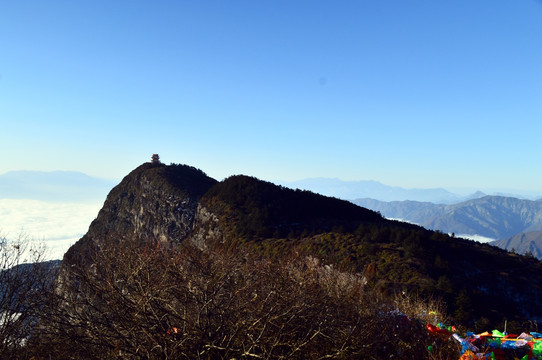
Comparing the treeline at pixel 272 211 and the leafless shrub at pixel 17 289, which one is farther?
the treeline at pixel 272 211

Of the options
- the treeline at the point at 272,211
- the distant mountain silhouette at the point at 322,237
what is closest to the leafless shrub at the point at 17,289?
the distant mountain silhouette at the point at 322,237

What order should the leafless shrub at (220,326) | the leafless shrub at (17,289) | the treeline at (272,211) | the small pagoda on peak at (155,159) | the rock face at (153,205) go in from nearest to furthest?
the leafless shrub at (220,326) < the leafless shrub at (17,289) < the treeline at (272,211) < the rock face at (153,205) < the small pagoda on peak at (155,159)

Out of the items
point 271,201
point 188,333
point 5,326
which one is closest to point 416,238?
point 271,201

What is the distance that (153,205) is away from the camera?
58938 mm

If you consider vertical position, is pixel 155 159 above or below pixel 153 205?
above

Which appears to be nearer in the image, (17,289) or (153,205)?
(17,289)

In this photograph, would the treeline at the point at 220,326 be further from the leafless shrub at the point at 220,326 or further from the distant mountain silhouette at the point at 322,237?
the distant mountain silhouette at the point at 322,237

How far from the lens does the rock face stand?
53.6m

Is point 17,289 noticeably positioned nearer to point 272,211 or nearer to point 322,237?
point 322,237

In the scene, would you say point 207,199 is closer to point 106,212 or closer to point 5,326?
point 106,212

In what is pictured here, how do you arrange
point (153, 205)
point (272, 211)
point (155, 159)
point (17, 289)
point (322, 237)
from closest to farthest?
point (17, 289) → point (322, 237) → point (272, 211) → point (153, 205) → point (155, 159)

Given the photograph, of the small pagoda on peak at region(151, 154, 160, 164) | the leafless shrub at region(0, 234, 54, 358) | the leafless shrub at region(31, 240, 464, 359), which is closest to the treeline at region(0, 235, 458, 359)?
the leafless shrub at region(31, 240, 464, 359)

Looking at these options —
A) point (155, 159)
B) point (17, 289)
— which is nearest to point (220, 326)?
point (17, 289)

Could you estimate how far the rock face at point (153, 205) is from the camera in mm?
53562
